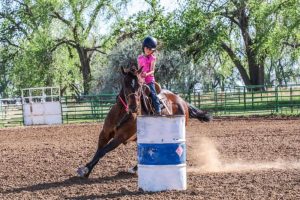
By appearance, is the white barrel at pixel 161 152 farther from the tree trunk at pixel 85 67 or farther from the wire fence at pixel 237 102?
the tree trunk at pixel 85 67

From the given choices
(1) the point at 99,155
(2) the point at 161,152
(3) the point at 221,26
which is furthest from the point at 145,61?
(3) the point at 221,26

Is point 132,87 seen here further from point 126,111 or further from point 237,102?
point 237,102

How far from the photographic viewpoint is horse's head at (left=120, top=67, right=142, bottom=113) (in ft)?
27.0

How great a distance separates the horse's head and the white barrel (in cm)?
91

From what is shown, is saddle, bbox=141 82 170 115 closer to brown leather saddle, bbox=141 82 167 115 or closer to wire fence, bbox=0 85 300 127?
brown leather saddle, bbox=141 82 167 115

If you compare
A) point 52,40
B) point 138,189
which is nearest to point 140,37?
point 52,40

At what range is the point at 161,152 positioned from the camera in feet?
23.9

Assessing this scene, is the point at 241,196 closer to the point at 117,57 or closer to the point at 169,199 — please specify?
the point at 169,199

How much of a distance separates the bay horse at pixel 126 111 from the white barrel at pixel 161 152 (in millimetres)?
993

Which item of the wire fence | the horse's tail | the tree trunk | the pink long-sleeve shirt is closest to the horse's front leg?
the pink long-sleeve shirt

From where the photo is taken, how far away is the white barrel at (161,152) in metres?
7.24

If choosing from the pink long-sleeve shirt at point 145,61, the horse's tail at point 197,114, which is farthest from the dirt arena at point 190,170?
the pink long-sleeve shirt at point 145,61

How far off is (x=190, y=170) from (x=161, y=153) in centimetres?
240

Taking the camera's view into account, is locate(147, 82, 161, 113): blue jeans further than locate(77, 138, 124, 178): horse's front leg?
Yes
